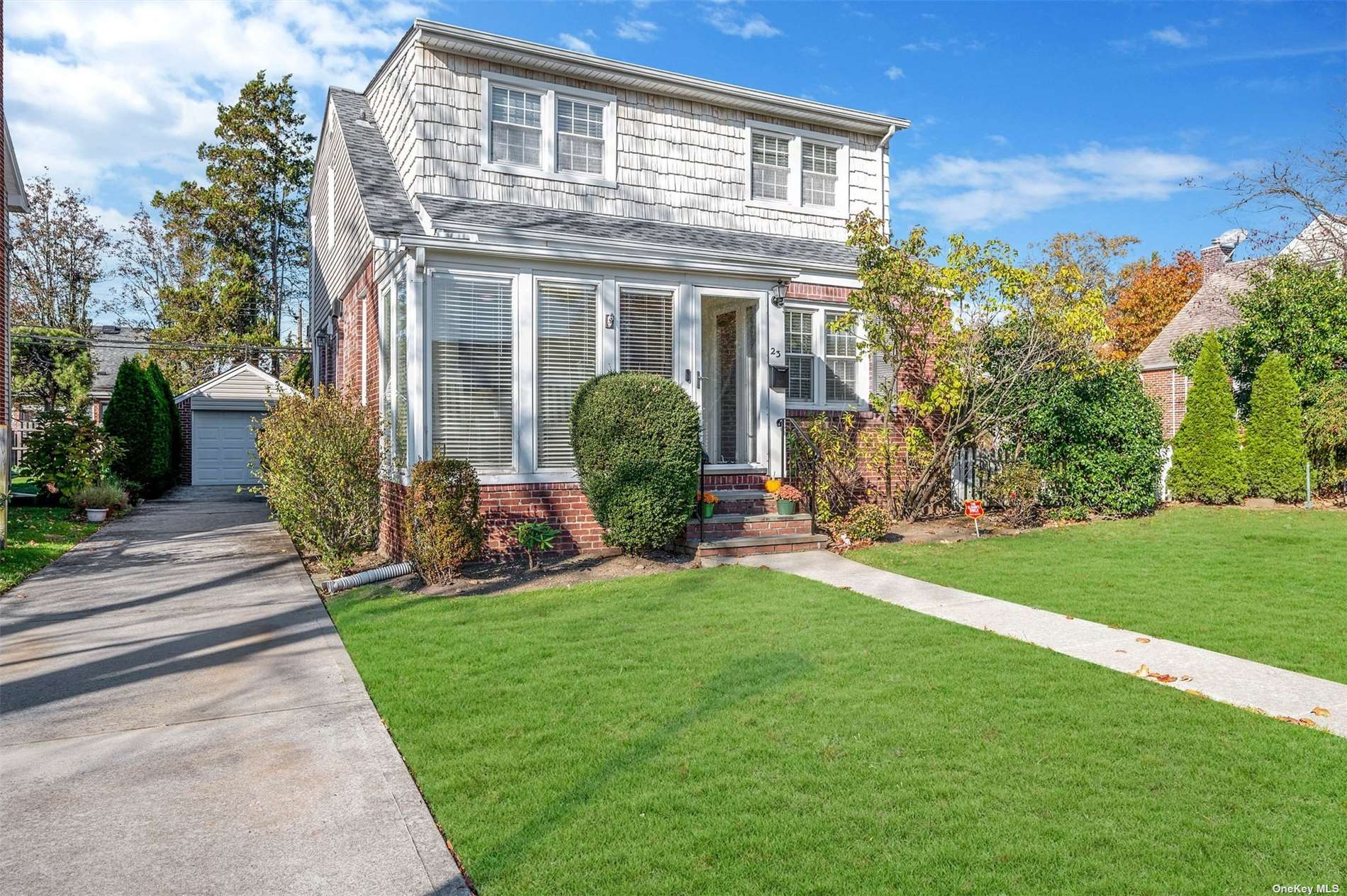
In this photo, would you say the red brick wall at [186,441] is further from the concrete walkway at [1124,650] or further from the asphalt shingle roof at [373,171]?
the concrete walkway at [1124,650]

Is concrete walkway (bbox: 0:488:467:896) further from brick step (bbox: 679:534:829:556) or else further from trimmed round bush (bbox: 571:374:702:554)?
brick step (bbox: 679:534:829:556)

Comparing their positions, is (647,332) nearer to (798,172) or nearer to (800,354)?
(800,354)

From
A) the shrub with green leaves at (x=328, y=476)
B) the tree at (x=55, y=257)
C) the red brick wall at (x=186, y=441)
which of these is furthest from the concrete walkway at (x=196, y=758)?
the tree at (x=55, y=257)

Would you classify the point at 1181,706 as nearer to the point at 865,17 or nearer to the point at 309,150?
the point at 865,17

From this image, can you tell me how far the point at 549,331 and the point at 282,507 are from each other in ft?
11.2

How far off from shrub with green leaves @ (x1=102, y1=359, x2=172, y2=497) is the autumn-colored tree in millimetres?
31613

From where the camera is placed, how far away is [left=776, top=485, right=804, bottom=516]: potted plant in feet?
33.7

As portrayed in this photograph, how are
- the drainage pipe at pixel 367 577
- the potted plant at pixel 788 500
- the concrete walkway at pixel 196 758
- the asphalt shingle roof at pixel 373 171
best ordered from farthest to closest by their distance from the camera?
the potted plant at pixel 788 500 → the asphalt shingle roof at pixel 373 171 → the drainage pipe at pixel 367 577 → the concrete walkway at pixel 196 758

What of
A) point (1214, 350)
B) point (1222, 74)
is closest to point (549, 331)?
point (1214, 350)

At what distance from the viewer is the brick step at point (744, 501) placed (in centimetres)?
1040

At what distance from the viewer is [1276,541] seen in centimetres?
1006

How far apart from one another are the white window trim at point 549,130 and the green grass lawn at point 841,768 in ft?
25.0

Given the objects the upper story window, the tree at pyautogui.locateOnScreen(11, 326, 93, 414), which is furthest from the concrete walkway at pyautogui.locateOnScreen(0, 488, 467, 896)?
the tree at pyautogui.locateOnScreen(11, 326, 93, 414)

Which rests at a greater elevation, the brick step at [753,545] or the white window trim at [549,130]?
the white window trim at [549,130]
